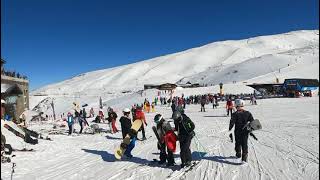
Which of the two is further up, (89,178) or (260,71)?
(260,71)

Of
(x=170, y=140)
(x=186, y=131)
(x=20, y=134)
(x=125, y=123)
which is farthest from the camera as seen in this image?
(x=20, y=134)

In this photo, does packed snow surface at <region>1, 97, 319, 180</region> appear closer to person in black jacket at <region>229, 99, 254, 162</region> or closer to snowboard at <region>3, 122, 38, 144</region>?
person in black jacket at <region>229, 99, 254, 162</region>

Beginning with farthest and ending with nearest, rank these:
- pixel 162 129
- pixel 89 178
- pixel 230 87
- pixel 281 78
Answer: pixel 281 78, pixel 230 87, pixel 162 129, pixel 89 178

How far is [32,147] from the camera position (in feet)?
53.0

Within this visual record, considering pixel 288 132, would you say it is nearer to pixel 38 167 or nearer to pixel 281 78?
pixel 38 167

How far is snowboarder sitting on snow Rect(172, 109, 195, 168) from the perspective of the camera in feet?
34.0

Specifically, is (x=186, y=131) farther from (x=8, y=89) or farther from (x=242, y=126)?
(x=8, y=89)

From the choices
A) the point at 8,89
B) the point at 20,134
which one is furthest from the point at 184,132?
the point at 8,89

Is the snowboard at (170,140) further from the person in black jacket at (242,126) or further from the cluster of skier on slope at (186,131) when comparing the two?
the person in black jacket at (242,126)

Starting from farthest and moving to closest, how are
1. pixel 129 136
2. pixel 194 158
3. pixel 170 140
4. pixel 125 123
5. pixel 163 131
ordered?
1. pixel 125 123
2. pixel 129 136
3. pixel 194 158
4. pixel 163 131
5. pixel 170 140

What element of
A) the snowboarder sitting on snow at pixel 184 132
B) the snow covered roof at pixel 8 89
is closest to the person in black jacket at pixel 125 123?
the snowboarder sitting on snow at pixel 184 132

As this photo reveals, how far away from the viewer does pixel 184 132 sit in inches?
410

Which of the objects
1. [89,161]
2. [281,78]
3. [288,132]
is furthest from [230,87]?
[89,161]

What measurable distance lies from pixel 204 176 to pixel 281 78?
284 ft
